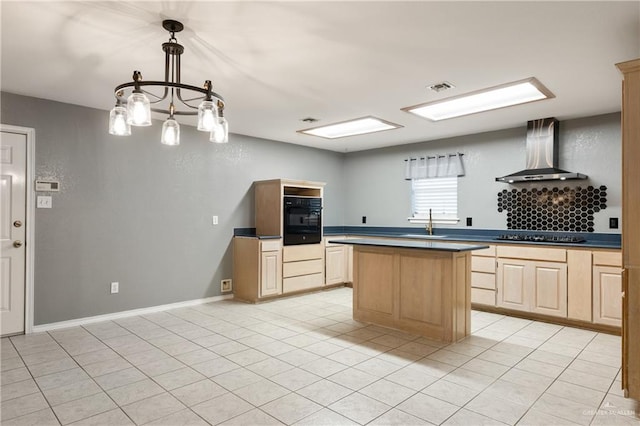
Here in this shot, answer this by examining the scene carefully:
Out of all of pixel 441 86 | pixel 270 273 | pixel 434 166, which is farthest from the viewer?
pixel 434 166

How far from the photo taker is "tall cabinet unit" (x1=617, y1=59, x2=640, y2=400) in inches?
91.3

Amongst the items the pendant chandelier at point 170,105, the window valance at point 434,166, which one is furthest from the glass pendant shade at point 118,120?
the window valance at point 434,166

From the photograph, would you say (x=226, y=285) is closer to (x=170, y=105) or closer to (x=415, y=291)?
(x=415, y=291)

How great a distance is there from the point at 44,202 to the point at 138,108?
2.64m

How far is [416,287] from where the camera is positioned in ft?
12.4

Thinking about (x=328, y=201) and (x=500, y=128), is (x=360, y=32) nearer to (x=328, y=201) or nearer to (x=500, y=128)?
(x=500, y=128)

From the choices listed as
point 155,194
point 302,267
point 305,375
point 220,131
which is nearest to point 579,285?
point 305,375

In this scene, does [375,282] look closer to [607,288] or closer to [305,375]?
[305,375]

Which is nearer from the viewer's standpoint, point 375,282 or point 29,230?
point 29,230

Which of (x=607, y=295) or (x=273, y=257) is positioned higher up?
(x=273, y=257)

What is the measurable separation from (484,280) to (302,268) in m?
2.49

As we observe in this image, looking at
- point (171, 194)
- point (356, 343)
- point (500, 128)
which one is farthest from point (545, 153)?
point (171, 194)

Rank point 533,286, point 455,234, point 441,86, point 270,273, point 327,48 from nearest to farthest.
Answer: point 327,48 < point 441,86 < point 533,286 < point 270,273 < point 455,234

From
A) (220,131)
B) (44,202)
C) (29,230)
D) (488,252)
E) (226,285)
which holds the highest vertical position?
(220,131)
